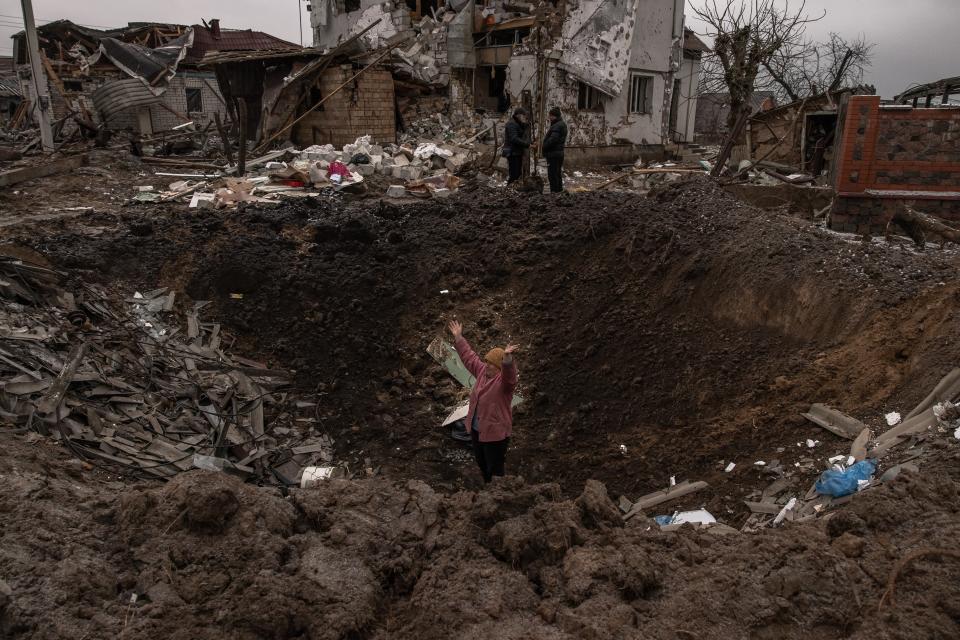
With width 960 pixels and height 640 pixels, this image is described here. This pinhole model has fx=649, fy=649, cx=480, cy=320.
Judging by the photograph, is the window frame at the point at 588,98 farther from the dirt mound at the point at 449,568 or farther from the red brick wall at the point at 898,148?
the dirt mound at the point at 449,568

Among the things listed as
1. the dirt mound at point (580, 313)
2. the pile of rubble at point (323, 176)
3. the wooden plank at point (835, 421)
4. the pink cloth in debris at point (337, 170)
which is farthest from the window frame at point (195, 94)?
the wooden plank at point (835, 421)

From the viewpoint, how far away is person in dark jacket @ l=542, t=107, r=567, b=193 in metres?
11.5

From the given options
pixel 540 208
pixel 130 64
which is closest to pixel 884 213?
pixel 540 208

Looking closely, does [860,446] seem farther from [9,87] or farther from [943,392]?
[9,87]

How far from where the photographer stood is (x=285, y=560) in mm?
3084

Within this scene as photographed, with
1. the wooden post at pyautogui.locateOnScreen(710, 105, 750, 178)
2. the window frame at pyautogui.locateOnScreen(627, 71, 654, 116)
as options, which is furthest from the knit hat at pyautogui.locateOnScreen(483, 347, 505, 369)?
the window frame at pyautogui.locateOnScreen(627, 71, 654, 116)

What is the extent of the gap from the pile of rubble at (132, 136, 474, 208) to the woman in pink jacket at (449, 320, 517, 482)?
7437 millimetres

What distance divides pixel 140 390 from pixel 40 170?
9.83m

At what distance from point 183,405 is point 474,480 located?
2741 millimetres

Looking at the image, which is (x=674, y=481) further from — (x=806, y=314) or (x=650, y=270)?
(x=650, y=270)

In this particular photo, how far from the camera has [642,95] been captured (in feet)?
73.8

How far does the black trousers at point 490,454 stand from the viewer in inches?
201

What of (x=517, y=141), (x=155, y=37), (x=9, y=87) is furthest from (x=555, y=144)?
(x=9, y=87)

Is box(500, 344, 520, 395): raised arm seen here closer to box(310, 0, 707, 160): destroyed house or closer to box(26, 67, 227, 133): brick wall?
box(310, 0, 707, 160): destroyed house
